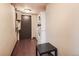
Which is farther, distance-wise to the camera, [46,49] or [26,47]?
[26,47]

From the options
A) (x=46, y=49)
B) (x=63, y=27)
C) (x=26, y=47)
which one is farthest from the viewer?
(x=26, y=47)

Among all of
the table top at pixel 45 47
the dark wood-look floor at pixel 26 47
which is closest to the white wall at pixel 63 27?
the table top at pixel 45 47

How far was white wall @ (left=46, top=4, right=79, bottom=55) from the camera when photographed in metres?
1.08

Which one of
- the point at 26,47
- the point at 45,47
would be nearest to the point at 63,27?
the point at 45,47

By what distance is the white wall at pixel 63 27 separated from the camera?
108 centimetres

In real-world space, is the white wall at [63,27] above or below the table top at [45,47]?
above

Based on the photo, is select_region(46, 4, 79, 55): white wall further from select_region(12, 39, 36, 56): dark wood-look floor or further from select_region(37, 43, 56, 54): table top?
select_region(12, 39, 36, 56): dark wood-look floor

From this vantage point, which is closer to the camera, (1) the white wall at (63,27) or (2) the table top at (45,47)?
(1) the white wall at (63,27)

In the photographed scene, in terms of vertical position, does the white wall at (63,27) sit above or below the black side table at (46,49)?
above

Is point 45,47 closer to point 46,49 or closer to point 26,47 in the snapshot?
point 46,49

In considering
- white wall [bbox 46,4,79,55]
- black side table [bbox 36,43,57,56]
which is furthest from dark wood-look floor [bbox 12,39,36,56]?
white wall [bbox 46,4,79,55]

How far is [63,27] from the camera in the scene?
4.28ft

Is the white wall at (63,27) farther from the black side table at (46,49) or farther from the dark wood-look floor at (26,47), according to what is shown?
the dark wood-look floor at (26,47)

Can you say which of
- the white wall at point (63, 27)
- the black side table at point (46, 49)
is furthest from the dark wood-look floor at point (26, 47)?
the white wall at point (63, 27)
